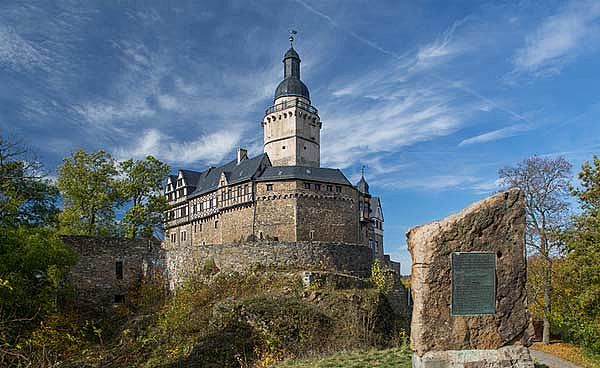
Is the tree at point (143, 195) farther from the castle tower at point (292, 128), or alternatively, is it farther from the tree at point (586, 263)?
the tree at point (586, 263)

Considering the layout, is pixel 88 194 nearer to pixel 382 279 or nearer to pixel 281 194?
pixel 281 194

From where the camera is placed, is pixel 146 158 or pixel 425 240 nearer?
pixel 425 240

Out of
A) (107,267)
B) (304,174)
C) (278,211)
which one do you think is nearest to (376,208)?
(304,174)

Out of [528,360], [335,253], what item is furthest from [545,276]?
[528,360]

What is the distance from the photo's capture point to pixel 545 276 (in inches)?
855

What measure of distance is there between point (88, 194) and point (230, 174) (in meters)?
11.8

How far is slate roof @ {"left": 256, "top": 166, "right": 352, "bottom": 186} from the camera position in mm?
32219

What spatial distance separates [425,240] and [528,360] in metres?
2.49

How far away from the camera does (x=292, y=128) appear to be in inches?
1468

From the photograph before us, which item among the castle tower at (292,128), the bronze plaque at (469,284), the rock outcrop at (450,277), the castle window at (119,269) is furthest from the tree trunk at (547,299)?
the castle window at (119,269)

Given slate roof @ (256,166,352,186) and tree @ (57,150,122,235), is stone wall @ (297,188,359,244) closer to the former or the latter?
slate roof @ (256,166,352,186)

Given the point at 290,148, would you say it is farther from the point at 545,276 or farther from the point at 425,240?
the point at 425,240

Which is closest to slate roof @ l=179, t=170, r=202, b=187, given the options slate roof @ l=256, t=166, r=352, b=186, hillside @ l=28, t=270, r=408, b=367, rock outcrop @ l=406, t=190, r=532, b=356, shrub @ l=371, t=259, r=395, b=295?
slate roof @ l=256, t=166, r=352, b=186

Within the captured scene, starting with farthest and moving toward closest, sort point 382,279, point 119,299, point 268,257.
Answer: point 119,299, point 382,279, point 268,257
